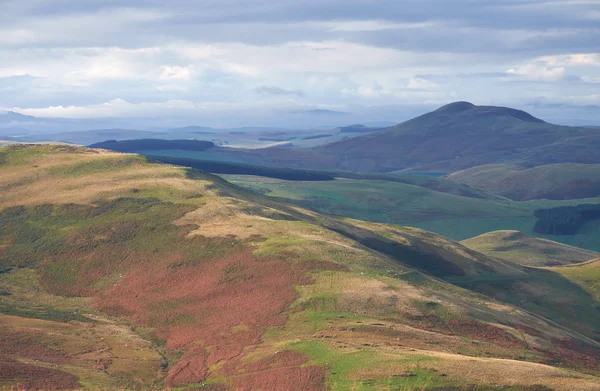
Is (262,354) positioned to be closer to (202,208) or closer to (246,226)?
(246,226)

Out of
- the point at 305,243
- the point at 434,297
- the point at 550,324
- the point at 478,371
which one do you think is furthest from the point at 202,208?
the point at 478,371

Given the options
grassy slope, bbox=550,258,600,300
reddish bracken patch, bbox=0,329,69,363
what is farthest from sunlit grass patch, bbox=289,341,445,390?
grassy slope, bbox=550,258,600,300

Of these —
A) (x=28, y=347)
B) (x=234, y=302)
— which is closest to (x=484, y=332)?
(x=234, y=302)

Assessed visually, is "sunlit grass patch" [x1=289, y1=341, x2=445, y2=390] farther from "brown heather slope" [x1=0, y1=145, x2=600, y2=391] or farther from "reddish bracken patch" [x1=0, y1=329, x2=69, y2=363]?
"reddish bracken patch" [x1=0, y1=329, x2=69, y2=363]

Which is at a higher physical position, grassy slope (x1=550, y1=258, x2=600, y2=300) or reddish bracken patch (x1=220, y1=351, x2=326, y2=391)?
reddish bracken patch (x1=220, y1=351, x2=326, y2=391)

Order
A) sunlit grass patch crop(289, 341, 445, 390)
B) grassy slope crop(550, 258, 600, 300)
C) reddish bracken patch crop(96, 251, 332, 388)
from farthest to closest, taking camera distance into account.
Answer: grassy slope crop(550, 258, 600, 300)
reddish bracken patch crop(96, 251, 332, 388)
sunlit grass patch crop(289, 341, 445, 390)

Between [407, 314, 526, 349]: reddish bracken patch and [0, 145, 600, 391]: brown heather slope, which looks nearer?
[0, 145, 600, 391]: brown heather slope

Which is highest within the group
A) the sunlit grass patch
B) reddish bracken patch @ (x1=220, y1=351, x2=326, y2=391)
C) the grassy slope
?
the sunlit grass patch

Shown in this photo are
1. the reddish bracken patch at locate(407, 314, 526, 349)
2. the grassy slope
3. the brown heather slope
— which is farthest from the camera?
the grassy slope
